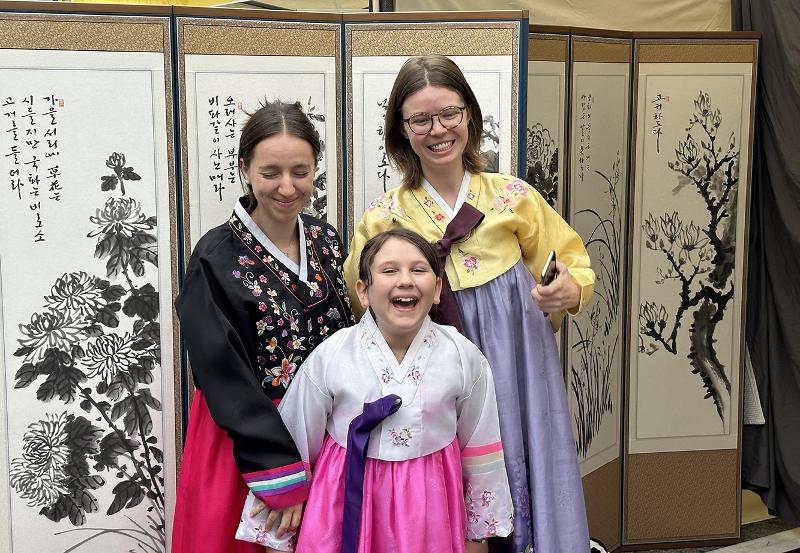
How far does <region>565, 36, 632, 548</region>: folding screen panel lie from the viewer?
3.65 metres

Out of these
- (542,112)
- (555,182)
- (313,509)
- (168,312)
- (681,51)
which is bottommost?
(313,509)

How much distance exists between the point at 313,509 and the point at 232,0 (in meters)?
2.69

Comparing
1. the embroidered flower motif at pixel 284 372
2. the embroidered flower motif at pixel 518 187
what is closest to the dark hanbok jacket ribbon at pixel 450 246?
the embroidered flower motif at pixel 518 187

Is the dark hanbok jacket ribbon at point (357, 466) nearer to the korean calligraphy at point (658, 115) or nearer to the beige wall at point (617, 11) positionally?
the korean calligraphy at point (658, 115)

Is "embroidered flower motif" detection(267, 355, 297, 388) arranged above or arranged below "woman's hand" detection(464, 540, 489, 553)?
above

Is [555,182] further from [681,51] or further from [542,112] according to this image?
[681,51]

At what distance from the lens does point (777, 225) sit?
3.95m

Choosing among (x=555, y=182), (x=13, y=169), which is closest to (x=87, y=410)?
(x=13, y=169)

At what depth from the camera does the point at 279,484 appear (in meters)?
2.11

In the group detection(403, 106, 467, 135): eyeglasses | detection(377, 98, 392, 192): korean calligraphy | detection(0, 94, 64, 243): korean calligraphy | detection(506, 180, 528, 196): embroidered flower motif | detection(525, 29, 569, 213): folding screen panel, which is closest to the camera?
detection(403, 106, 467, 135): eyeglasses

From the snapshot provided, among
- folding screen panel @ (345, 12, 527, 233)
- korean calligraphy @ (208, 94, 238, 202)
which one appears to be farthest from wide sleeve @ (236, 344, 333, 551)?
folding screen panel @ (345, 12, 527, 233)

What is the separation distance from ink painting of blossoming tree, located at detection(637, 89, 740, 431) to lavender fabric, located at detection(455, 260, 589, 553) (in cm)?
163

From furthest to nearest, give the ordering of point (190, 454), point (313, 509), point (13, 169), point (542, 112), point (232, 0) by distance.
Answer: point (232, 0), point (542, 112), point (13, 169), point (190, 454), point (313, 509)

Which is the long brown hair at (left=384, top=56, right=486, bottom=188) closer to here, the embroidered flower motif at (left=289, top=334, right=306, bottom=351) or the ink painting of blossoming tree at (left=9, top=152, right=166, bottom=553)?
the embroidered flower motif at (left=289, top=334, right=306, bottom=351)
